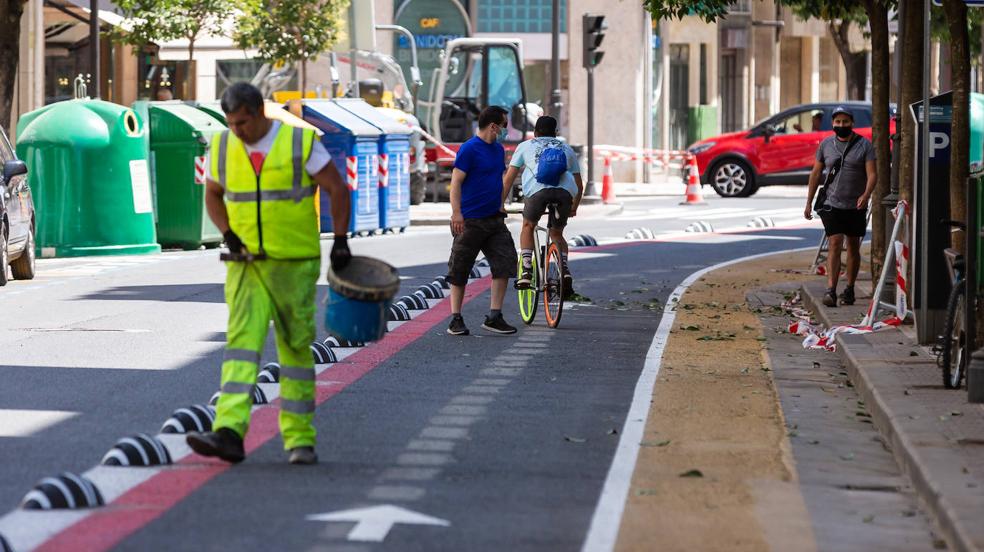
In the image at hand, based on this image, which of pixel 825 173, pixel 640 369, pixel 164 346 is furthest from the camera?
pixel 825 173

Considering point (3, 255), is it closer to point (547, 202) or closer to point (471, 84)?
point (547, 202)

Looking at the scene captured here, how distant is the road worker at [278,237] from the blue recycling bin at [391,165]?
1944cm

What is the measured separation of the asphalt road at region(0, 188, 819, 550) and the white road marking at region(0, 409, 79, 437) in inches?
0.6

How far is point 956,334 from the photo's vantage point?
11078 millimetres

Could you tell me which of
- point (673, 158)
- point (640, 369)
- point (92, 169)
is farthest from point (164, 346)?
point (673, 158)

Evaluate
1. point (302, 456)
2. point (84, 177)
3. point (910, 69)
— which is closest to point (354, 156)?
point (84, 177)

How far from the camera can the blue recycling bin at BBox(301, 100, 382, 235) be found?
2717cm

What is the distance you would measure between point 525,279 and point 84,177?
9.09 metres

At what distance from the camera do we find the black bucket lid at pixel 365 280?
8445 millimetres

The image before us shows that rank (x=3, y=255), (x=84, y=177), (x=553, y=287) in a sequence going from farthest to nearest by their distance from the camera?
(x=84, y=177) < (x=3, y=255) < (x=553, y=287)

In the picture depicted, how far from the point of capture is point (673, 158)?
51094 mm

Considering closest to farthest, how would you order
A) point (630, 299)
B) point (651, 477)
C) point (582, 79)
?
point (651, 477) → point (630, 299) → point (582, 79)

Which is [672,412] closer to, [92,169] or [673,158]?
[92,169]

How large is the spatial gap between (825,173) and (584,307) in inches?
90.5
